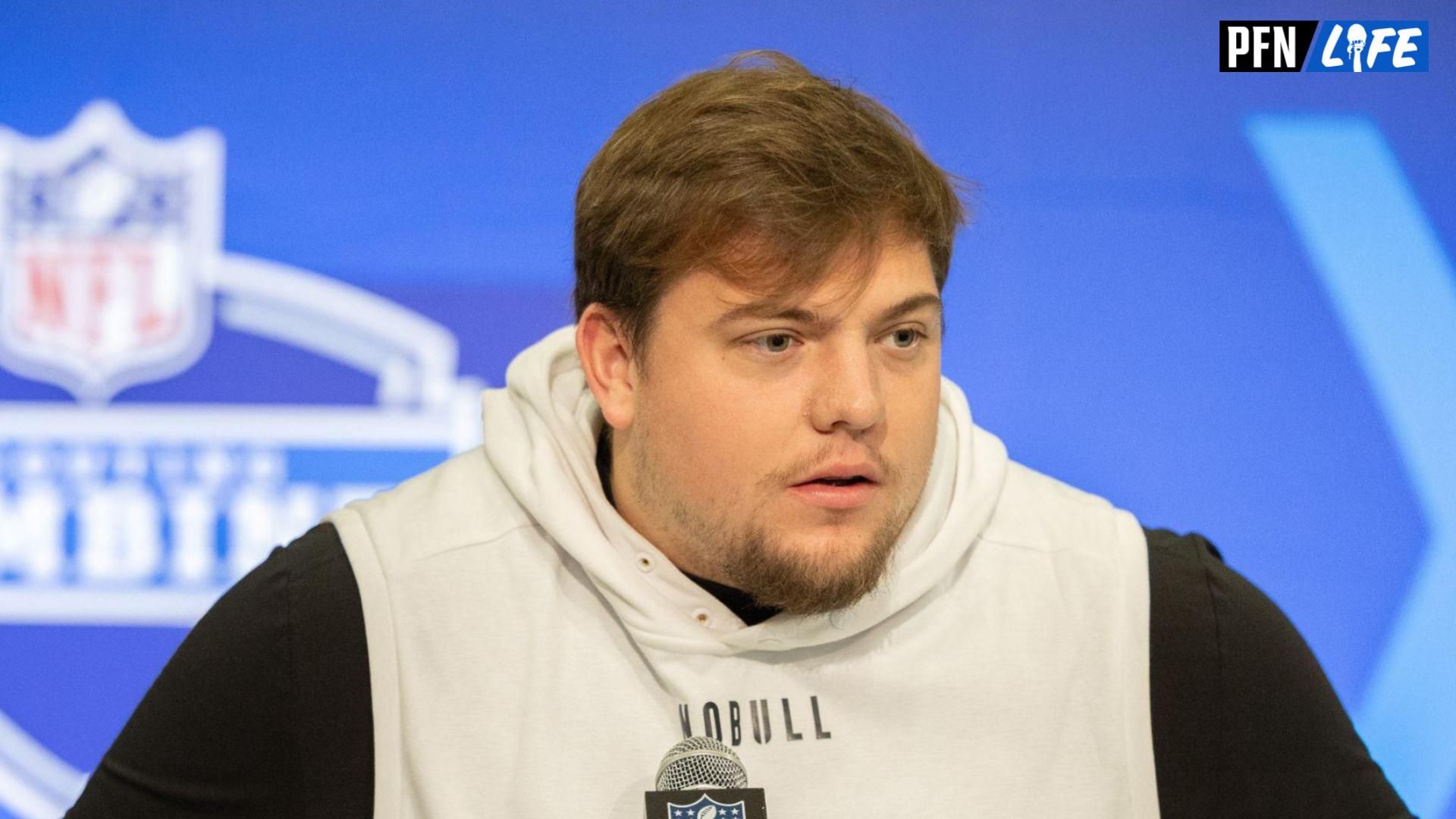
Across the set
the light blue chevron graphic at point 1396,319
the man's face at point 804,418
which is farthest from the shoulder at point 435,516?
the light blue chevron graphic at point 1396,319

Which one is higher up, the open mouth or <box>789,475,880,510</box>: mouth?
the open mouth

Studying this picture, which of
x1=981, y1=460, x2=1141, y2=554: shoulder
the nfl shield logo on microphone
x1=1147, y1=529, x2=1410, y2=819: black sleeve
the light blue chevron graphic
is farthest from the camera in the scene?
the light blue chevron graphic

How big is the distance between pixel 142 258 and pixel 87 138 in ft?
0.85

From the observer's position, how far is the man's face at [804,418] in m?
1.62

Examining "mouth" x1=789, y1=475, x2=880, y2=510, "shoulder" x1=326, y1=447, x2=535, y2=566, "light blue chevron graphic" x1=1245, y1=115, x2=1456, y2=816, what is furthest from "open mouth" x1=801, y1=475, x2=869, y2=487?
"light blue chevron graphic" x1=1245, y1=115, x2=1456, y2=816

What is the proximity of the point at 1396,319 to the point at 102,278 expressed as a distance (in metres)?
2.34

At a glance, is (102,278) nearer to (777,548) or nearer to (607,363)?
(607,363)

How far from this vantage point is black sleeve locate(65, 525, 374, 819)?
1702mm

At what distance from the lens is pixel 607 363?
185 cm

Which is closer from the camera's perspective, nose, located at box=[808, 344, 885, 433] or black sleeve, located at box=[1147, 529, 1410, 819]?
nose, located at box=[808, 344, 885, 433]

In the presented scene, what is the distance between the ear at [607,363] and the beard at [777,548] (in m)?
0.06

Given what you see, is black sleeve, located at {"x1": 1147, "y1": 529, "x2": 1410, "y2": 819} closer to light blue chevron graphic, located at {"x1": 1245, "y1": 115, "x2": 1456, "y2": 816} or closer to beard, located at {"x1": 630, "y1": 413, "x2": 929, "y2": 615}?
beard, located at {"x1": 630, "y1": 413, "x2": 929, "y2": 615}

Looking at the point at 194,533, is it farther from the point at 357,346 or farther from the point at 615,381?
the point at 615,381

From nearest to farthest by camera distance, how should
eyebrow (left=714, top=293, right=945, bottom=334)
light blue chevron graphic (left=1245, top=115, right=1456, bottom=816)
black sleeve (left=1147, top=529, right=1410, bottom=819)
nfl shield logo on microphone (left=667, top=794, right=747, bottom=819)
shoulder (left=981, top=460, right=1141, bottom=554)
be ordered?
nfl shield logo on microphone (left=667, top=794, right=747, bottom=819)
eyebrow (left=714, top=293, right=945, bottom=334)
black sleeve (left=1147, top=529, right=1410, bottom=819)
shoulder (left=981, top=460, right=1141, bottom=554)
light blue chevron graphic (left=1245, top=115, right=1456, bottom=816)
